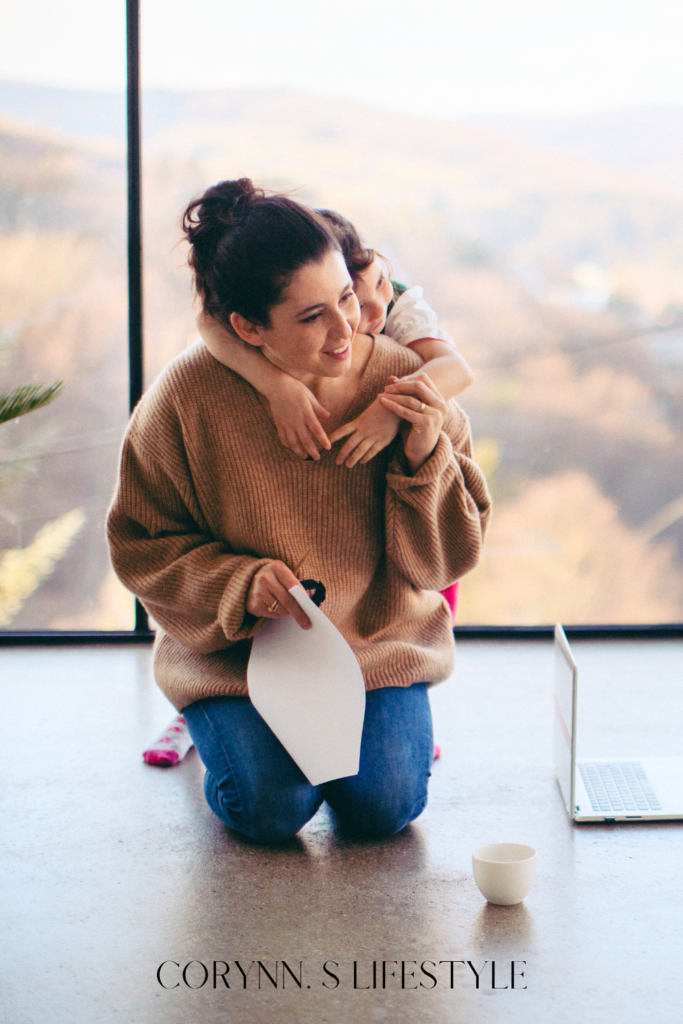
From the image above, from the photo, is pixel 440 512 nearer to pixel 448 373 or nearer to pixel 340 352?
pixel 448 373

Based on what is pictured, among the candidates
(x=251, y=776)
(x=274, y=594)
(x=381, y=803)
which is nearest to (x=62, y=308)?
(x=274, y=594)

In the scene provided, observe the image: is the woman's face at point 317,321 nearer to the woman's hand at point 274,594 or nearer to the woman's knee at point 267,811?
the woman's hand at point 274,594

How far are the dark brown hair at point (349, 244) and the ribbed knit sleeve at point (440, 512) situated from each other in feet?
0.91

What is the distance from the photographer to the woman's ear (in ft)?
4.91

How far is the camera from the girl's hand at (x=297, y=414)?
153 cm

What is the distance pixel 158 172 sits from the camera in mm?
2719

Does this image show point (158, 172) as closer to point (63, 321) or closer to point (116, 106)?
point (116, 106)

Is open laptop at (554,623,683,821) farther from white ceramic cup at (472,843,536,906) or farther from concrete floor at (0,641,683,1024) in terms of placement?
white ceramic cup at (472,843,536,906)

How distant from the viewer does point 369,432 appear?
1.51 meters

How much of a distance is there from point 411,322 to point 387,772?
77cm

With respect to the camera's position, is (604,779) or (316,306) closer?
(316,306)

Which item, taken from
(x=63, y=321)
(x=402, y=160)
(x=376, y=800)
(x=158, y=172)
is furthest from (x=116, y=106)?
(x=376, y=800)

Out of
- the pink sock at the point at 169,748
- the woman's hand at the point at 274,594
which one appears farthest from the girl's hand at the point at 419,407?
the pink sock at the point at 169,748

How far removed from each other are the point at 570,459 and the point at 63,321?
1505 millimetres
